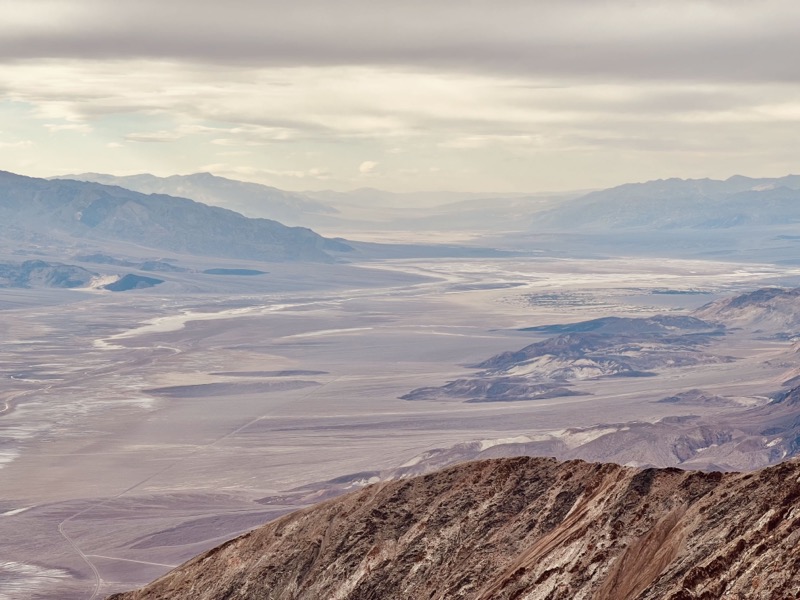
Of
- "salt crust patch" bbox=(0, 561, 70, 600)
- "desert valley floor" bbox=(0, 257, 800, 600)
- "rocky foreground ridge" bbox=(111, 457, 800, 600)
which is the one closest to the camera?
"rocky foreground ridge" bbox=(111, 457, 800, 600)

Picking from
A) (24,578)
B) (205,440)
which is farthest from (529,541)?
(205,440)

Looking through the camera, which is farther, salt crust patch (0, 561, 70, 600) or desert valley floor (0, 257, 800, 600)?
desert valley floor (0, 257, 800, 600)

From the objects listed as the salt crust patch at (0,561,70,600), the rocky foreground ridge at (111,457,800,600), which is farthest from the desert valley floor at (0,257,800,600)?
the rocky foreground ridge at (111,457,800,600)

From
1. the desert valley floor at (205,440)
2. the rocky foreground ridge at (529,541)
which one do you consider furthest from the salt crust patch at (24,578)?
the rocky foreground ridge at (529,541)

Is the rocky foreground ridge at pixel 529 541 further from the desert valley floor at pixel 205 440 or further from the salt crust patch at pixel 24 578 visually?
the desert valley floor at pixel 205 440

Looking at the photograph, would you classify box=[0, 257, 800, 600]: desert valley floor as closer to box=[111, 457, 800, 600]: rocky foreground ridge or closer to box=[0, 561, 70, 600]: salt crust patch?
box=[0, 561, 70, 600]: salt crust patch

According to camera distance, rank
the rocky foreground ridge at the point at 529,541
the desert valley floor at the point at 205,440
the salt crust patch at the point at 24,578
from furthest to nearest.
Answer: the desert valley floor at the point at 205,440 < the salt crust patch at the point at 24,578 < the rocky foreground ridge at the point at 529,541

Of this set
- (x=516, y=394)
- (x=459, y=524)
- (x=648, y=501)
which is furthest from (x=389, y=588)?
(x=516, y=394)

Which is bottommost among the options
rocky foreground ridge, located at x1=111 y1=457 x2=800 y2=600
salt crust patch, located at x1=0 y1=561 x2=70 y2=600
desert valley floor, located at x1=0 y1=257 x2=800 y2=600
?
desert valley floor, located at x1=0 y1=257 x2=800 y2=600

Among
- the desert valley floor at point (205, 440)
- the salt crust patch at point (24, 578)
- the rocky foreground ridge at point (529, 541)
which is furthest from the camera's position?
the desert valley floor at point (205, 440)
